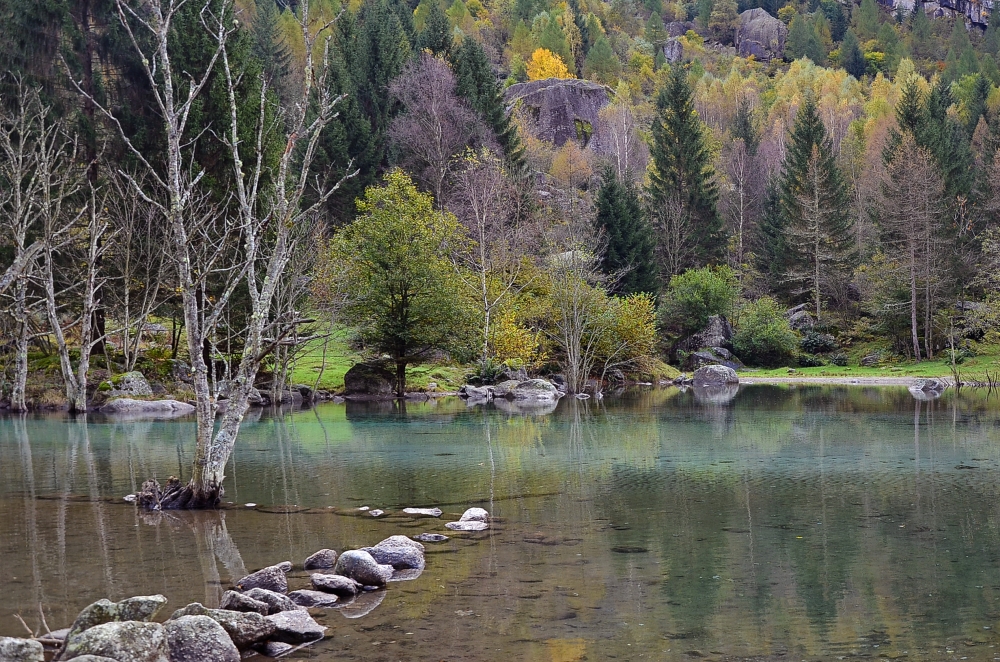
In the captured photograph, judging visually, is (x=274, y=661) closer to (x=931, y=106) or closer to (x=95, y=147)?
(x=95, y=147)

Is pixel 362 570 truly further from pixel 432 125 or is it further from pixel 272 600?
pixel 432 125

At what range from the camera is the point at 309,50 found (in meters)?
13.9

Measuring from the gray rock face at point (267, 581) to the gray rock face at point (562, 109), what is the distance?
281 ft

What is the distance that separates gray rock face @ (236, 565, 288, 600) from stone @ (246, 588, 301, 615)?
0.47 m

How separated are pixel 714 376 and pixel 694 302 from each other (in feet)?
29.8

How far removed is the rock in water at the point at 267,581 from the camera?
28.9 feet

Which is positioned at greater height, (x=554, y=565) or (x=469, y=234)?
(x=469, y=234)

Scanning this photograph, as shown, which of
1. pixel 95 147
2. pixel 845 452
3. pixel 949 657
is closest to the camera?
pixel 949 657

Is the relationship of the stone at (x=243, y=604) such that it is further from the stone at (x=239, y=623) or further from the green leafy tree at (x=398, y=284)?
the green leafy tree at (x=398, y=284)

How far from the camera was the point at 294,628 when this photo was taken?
7.71 metres

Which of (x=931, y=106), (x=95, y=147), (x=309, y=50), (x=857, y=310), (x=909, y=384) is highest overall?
(x=931, y=106)

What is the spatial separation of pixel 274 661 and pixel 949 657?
17.0ft

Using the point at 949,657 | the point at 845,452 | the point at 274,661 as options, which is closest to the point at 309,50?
the point at 274,661

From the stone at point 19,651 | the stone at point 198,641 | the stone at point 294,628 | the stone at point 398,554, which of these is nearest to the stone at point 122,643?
the stone at point 198,641
